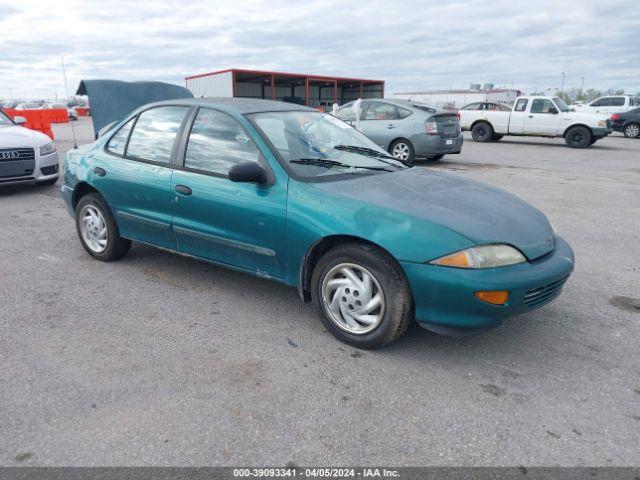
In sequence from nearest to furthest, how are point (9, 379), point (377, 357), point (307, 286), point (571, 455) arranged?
1. point (571, 455)
2. point (9, 379)
3. point (377, 357)
4. point (307, 286)

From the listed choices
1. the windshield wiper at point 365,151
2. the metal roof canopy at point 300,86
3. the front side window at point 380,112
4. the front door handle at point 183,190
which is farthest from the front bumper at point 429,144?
the metal roof canopy at point 300,86

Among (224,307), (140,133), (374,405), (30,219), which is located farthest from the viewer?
(30,219)

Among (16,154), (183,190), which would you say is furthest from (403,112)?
(183,190)

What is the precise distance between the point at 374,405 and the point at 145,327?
5.68 feet

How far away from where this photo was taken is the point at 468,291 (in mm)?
2883

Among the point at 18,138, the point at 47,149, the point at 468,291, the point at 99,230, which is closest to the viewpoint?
the point at 468,291

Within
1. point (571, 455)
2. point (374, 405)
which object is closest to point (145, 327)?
point (374, 405)

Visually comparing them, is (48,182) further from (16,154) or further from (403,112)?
(403,112)

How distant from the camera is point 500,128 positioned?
18.6m

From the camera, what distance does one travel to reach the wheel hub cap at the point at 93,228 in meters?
4.79

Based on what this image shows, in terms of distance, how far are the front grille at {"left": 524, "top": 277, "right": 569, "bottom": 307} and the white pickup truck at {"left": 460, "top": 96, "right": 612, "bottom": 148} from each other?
1566cm

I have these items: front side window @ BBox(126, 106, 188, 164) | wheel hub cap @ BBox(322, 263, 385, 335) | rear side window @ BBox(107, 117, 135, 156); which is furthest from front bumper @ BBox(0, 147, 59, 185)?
wheel hub cap @ BBox(322, 263, 385, 335)

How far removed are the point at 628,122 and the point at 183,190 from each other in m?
22.5

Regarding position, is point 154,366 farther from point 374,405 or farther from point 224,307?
point 374,405
